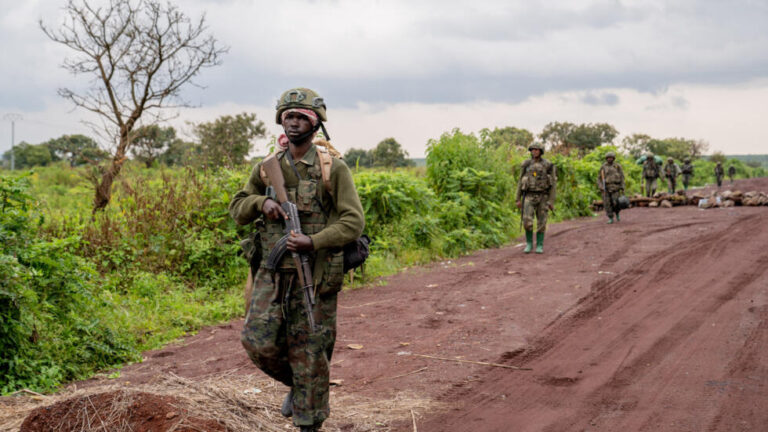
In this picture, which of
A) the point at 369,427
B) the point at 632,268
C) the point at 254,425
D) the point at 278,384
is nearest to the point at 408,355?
the point at 278,384

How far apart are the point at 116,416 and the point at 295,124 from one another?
2108mm

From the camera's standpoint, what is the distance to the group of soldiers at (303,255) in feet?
13.1

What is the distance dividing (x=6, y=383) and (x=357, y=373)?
3076mm

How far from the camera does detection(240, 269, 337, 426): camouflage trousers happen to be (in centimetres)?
399

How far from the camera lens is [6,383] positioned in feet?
18.4

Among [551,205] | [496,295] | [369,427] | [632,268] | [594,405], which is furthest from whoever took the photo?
[551,205]

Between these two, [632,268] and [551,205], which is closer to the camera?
[632,268]

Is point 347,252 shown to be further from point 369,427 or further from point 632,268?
point 632,268

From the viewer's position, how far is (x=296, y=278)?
4035mm

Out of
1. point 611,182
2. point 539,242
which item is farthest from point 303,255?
point 611,182

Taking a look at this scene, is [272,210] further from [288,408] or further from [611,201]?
[611,201]

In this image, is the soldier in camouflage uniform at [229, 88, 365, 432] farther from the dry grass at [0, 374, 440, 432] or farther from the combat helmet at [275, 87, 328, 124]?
the dry grass at [0, 374, 440, 432]

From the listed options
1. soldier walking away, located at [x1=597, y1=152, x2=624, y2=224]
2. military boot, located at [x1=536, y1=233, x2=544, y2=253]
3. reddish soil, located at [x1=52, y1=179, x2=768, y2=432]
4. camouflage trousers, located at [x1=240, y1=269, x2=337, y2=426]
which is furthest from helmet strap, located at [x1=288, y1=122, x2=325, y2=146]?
soldier walking away, located at [x1=597, y1=152, x2=624, y2=224]

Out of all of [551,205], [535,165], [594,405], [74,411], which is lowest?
[594,405]
